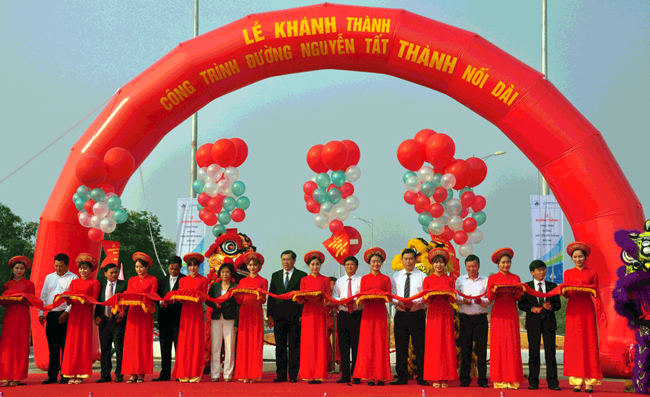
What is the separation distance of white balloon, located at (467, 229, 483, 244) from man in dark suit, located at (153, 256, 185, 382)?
17.2 ft

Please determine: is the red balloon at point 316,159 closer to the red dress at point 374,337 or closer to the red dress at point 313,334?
the red dress at point 313,334

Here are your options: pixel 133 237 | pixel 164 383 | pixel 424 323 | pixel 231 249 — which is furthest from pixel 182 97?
pixel 133 237

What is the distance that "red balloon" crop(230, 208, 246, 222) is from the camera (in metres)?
12.1

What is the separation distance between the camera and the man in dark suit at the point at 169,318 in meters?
8.20

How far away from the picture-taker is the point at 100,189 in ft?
32.3

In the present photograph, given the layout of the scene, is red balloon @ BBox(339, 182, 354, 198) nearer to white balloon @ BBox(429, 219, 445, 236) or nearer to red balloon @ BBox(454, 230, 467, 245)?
white balloon @ BBox(429, 219, 445, 236)

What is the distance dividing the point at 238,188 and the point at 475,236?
13.7ft

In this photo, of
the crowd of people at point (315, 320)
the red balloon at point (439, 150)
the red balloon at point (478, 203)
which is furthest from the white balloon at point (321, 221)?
the crowd of people at point (315, 320)

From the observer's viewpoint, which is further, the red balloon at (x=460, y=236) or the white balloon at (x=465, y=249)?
the white balloon at (x=465, y=249)

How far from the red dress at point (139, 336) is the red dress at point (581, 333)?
4735 mm

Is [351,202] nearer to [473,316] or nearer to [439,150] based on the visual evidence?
[439,150]

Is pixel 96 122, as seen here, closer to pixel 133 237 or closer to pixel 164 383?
pixel 164 383

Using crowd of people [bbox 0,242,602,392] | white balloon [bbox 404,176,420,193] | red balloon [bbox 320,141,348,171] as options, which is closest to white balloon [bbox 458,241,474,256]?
white balloon [bbox 404,176,420,193]

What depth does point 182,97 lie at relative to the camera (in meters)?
10.1
